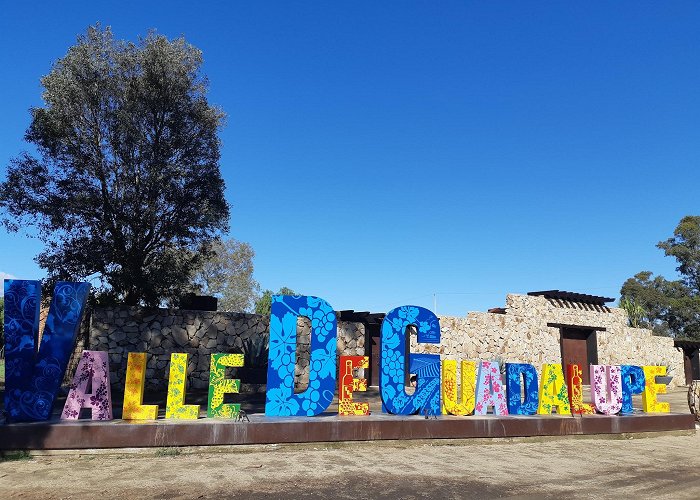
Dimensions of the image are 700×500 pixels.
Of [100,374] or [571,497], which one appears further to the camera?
[100,374]

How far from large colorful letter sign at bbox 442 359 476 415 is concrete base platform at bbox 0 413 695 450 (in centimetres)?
32

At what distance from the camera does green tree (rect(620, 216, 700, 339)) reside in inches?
1857

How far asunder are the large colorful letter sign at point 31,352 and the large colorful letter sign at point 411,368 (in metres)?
5.91

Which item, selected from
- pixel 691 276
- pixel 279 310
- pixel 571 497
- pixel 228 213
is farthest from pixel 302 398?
pixel 691 276

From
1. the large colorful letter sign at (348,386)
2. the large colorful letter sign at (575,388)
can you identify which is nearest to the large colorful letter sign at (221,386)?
the large colorful letter sign at (348,386)

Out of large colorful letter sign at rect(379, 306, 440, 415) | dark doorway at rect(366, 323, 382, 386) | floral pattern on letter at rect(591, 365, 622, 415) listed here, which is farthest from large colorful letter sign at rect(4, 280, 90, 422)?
dark doorway at rect(366, 323, 382, 386)

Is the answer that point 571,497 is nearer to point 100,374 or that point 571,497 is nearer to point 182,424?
point 182,424

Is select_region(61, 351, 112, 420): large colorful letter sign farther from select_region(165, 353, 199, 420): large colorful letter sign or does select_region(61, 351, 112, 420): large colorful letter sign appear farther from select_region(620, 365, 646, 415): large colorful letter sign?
select_region(620, 365, 646, 415): large colorful letter sign

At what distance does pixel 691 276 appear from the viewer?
48.8m

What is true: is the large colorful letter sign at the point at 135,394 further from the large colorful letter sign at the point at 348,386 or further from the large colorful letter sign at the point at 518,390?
the large colorful letter sign at the point at 518,390

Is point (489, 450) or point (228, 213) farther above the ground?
point (228, 213)

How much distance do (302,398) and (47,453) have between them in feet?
14.1

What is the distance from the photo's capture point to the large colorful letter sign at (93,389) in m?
8.52

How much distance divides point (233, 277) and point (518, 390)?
46682 millimetres
